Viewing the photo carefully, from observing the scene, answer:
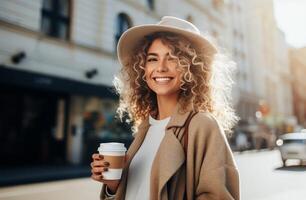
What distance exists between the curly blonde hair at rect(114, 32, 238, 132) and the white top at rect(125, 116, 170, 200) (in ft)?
0.67

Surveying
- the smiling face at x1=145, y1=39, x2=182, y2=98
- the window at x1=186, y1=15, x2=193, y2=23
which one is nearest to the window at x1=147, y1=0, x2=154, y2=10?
the window at x1=186, y1=15, x2=193, y2=23

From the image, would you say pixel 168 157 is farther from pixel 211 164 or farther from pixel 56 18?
pixel 56 18

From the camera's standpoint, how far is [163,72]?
6.18 ft

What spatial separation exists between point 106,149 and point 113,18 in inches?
629

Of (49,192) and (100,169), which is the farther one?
(49,192)

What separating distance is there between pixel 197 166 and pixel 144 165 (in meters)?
0.37

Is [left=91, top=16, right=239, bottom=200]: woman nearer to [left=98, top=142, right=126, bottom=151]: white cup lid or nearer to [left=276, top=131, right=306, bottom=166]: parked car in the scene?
[left=98, top=142, right=126, bottom=151]: white cup lid

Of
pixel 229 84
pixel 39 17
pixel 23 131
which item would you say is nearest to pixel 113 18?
pixel 39 17

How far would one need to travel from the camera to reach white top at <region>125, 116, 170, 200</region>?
1741 mm

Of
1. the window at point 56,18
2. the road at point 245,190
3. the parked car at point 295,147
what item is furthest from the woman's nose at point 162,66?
→ the window at point 56,18

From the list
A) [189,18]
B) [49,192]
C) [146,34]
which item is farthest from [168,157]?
[189,18]

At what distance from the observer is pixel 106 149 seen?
177 centimetres

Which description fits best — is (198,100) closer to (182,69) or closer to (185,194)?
(182,69)

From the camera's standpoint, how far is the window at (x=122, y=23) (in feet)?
57.7
